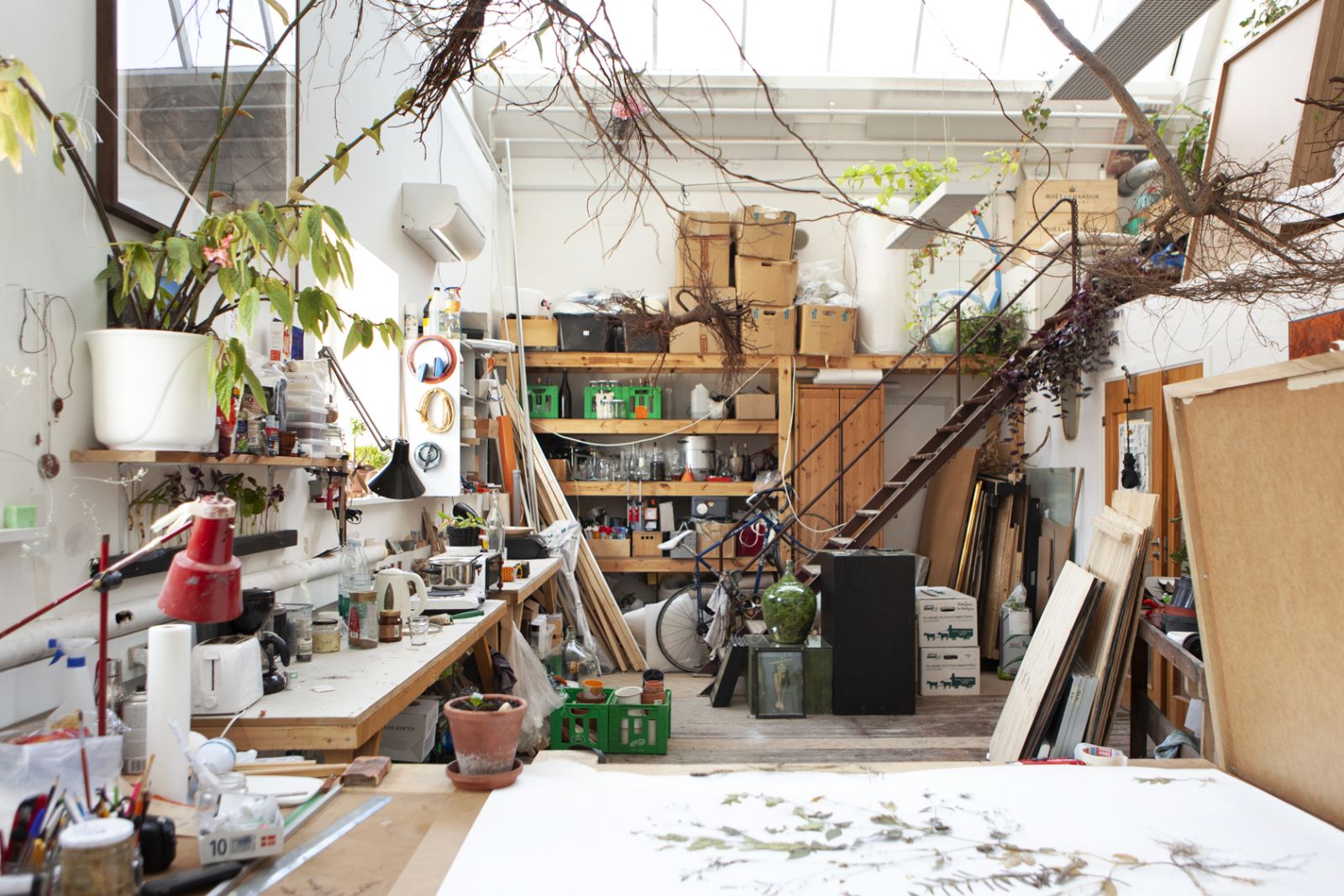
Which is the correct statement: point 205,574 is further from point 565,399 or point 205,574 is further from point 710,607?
point 565,399

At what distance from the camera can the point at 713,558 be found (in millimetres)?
7516

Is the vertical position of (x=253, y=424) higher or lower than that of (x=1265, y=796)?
higher

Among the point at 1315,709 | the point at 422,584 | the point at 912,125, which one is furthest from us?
the point at 912,125

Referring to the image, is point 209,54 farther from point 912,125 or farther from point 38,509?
point 912,125

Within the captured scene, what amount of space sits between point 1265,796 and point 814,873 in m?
0.80

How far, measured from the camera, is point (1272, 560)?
1.49 m

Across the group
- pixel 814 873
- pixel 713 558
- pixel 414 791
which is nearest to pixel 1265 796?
pixel 814 873

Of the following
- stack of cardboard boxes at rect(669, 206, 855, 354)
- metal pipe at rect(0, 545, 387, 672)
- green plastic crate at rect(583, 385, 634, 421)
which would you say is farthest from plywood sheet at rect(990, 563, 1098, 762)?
green plastic crate at rect(583, 385, 634, 421)

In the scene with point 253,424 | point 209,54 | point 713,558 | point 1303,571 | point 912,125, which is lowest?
point 713,558

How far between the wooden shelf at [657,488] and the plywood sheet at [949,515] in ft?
5.39

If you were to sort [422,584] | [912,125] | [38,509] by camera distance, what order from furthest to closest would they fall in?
[912,125] < [422,584] < [38,509]

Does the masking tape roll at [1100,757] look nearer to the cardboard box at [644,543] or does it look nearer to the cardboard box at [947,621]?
the cardboard box at [947,621]

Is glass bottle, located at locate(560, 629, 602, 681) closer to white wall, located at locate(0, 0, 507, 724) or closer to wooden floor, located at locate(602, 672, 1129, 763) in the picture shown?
wooden floor, located at locate(602, 672, 1129, 763)

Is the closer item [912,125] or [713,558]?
[713,558]
